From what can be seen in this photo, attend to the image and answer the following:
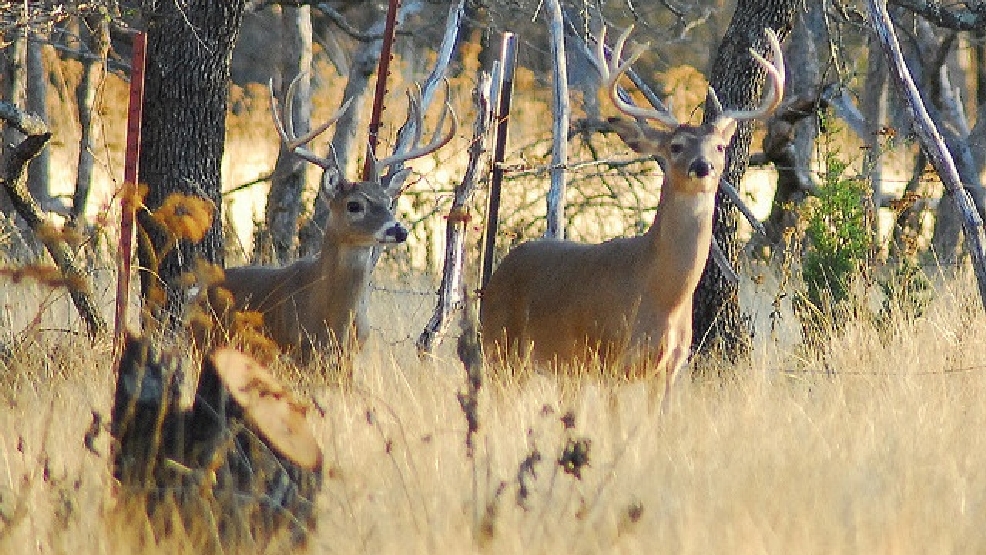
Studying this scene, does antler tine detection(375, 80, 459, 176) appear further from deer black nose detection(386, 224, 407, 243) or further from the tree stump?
the tree stump

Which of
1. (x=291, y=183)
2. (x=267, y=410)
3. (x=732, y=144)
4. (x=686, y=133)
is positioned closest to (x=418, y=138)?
(x=732, y=144)

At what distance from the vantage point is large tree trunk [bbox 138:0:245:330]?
7453mm

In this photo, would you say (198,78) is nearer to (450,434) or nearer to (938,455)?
(450,434)

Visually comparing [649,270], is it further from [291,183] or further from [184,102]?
[291,183]

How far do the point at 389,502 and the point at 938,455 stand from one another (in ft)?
5.93

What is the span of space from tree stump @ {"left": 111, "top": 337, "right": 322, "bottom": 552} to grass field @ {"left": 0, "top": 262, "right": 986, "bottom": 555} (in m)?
0.09

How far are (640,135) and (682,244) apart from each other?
60 centimetres

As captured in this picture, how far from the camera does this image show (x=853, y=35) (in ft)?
72.2

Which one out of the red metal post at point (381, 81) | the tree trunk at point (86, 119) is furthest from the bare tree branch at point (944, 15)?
the tree trunk at point (86, 119)

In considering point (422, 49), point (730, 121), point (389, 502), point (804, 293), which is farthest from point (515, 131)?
point (389, 502)

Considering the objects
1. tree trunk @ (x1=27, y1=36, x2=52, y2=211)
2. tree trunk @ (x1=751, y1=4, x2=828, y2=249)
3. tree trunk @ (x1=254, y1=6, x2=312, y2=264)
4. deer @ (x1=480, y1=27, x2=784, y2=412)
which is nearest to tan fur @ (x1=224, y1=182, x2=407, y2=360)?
deer @ (x1=480, y1=27, x2=784, y2=412)

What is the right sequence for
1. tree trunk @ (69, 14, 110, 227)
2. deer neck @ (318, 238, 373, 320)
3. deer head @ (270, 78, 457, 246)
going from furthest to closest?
tree trunk @ (69, 14, 110, 227) < deer head @ (270, 78, 457, 246) < deer neck @ (318, 238, 373, 320)

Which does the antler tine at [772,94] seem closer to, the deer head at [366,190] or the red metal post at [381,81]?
the deer head at [366,190]

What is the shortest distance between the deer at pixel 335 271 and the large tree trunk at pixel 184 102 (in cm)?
32
